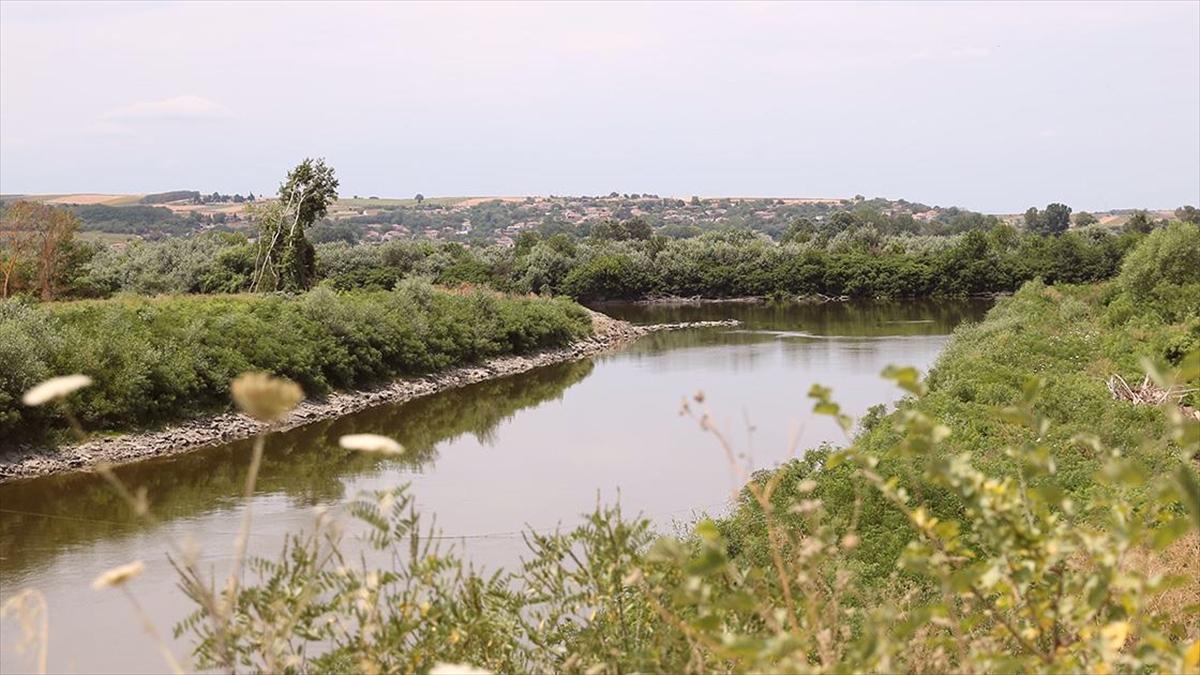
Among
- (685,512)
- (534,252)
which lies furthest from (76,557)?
(534,252)

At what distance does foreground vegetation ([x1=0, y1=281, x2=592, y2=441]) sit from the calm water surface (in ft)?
5.25

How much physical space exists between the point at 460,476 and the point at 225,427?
239 inches

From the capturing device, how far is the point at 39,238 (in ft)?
115

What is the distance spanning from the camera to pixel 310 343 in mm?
29188

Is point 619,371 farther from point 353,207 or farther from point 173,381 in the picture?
point 353,207

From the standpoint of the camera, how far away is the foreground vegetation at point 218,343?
22047mm

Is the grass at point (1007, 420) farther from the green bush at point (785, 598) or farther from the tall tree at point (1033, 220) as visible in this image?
the tall tree at point (1033, 220)

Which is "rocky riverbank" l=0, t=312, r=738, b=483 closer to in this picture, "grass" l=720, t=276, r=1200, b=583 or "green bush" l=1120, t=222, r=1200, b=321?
"grass" l=720, t=276, r=1200, b=583

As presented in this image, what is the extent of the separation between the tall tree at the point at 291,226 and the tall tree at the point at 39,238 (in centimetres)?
596

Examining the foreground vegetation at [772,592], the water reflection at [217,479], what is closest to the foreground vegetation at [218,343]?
the water reflection at [217,479]

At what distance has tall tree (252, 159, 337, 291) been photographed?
39688 millimetres

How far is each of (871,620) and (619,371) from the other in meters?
34.4

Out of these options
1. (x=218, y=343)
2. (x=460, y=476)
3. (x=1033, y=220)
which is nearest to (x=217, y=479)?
(x=460, y=476)

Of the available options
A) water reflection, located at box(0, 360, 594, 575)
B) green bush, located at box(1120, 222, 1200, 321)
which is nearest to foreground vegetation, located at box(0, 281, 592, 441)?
water reflection, located at box(0, 360, 594, 575)
